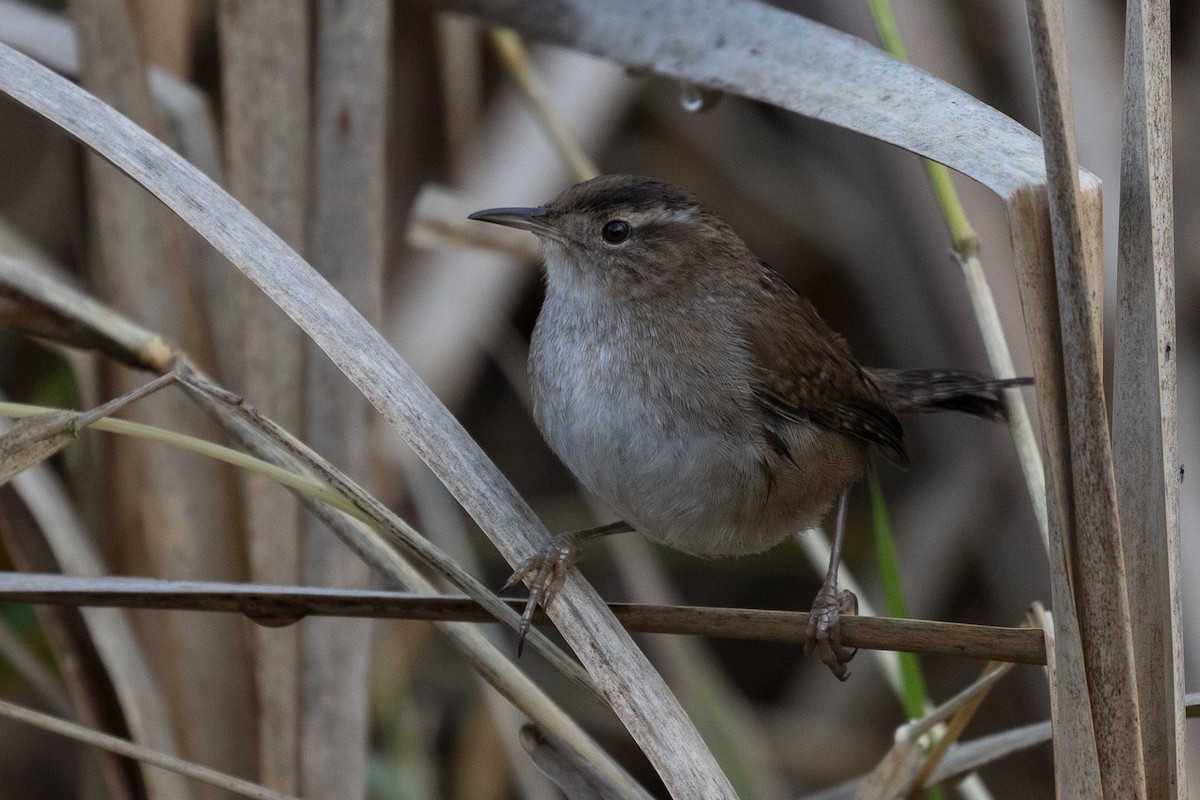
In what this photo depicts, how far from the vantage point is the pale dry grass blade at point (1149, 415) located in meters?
1.38

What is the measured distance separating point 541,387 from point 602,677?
2.64 ft

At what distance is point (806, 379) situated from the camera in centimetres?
229

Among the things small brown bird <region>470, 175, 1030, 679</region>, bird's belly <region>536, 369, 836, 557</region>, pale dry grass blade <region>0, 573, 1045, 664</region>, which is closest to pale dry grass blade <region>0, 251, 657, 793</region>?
pale dry grass blade <region>0, 573, 1045, 664</region>

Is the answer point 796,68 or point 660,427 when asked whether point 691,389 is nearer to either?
point 660,427

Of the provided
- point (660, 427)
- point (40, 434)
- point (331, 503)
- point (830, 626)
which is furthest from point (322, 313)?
point (830, 626)

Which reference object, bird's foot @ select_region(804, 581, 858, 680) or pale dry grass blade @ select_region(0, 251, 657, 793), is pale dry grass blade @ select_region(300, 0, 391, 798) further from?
bird's foot @ select_region(804, 581, 858, 680)

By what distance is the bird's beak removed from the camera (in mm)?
2332

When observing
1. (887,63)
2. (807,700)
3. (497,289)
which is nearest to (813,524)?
(887,63)

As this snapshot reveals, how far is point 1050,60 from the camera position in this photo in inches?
48.0

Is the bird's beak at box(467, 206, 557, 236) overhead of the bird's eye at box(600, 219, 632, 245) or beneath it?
overhead

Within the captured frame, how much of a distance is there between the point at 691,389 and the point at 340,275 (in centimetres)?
77

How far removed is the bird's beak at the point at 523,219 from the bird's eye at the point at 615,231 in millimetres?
103

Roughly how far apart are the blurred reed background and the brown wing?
2.48 ft

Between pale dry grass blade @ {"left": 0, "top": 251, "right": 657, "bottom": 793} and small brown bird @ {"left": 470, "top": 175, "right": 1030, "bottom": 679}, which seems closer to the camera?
pale dry grass blade @ {"left": 0, "top": 251, "right": 657, "bottom": 793}
